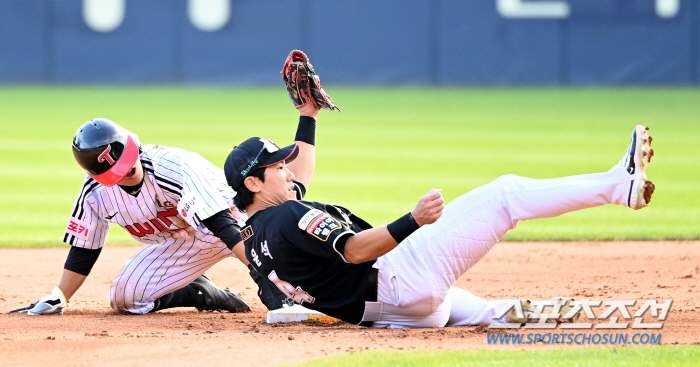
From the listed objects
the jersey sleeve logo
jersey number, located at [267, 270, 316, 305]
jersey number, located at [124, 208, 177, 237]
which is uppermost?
the jersey sleeve logo

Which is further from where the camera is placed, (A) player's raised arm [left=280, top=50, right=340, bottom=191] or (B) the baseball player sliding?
(A) player's raised arm [left=280, top=50, right=340, bottom=191]

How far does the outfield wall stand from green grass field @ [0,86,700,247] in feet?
2.12

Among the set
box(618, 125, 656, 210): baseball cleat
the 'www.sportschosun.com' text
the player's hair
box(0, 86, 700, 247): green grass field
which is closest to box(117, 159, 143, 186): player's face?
the player's hair

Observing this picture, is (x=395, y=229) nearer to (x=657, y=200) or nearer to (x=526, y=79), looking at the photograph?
(x=657, y=200)

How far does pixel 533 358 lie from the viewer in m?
3.16

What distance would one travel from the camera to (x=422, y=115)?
49.6 ft

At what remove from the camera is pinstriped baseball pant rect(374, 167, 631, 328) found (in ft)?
11.3

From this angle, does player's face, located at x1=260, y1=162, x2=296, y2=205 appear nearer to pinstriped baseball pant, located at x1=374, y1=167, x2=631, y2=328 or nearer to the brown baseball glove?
pinstriped baseball pant, located at x1=374, y1=167, x2=631, y2=328

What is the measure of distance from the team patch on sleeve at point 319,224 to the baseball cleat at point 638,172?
1.15 meters

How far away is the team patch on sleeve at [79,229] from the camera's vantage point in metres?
4.31

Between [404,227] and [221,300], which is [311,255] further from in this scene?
[221,300]

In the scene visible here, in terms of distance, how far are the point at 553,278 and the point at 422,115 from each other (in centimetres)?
981

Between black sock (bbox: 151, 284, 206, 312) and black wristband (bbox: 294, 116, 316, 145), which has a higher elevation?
black wristband (bbox: 294, 116, 316, 145)

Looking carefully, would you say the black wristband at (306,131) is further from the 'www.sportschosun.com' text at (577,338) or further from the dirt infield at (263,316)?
the 'www.sportschosun.com' text at (577,338)
